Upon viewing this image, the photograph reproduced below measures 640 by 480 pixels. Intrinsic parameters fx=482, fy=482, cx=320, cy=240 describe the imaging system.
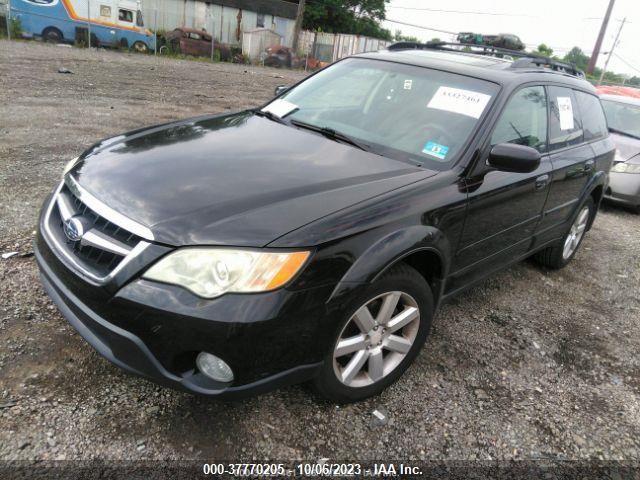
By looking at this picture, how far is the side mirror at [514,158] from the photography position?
2.60 metres

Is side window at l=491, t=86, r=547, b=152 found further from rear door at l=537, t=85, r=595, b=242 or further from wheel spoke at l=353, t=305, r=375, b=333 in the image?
wheel spoke at l=353, t=305, r=375, b=333

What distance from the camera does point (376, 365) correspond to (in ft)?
7.98

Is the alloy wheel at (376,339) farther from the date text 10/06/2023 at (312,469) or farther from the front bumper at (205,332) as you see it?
the date text 10/06/2023 at (312,469)

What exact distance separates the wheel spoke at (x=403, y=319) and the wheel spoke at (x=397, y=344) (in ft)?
0.17

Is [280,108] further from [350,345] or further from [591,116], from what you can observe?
[591,116]

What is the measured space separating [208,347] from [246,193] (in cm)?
70

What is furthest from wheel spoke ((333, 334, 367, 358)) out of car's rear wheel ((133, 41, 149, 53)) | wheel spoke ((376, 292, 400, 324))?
car's rear wheel ((133, 41, 149, 53))

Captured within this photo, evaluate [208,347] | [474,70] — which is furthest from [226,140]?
[474,70]

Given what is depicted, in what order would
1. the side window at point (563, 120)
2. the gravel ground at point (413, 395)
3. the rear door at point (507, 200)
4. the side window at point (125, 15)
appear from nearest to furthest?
the gravel ground at point (413, 395), the rear door at point (507, 200), the side window at point (563, 120), the side window at point (125, 15)

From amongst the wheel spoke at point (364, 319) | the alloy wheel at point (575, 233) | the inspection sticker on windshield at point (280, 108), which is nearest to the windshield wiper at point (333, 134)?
the inspection sticker on windshield at point (280, 108)

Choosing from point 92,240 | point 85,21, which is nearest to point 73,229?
point 92,240

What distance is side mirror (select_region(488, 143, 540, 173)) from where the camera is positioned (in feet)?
8.52

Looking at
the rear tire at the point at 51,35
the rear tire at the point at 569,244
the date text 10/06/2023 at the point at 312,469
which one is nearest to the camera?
the date text 10/06/2023 at the point at 312,469

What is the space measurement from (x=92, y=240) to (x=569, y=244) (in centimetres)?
419
